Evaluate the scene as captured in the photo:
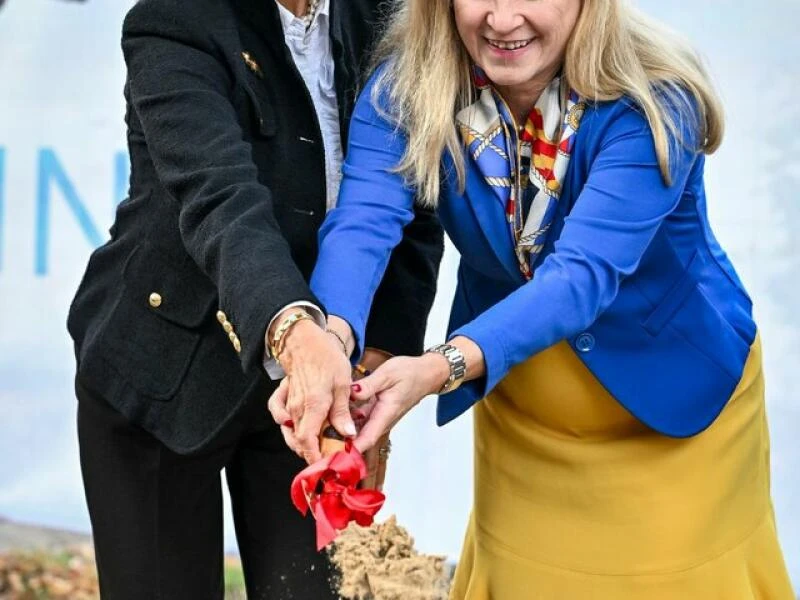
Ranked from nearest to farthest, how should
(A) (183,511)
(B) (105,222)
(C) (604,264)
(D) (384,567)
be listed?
(C) (604,264) → (A) (183,511) → (D) (384,567) → (B) (105,222)

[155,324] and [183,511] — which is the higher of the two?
[155,324]

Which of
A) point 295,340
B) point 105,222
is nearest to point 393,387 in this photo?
point 295,340

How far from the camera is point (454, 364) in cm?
185

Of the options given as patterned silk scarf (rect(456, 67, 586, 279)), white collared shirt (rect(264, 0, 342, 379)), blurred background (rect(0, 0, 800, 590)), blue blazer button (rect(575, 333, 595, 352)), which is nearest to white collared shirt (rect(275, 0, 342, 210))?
white collared shirt (rect(264, 0, 342, 379))

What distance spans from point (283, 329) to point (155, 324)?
405 millimetres

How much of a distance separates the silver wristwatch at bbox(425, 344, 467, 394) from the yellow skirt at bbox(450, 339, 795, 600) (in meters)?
0.30

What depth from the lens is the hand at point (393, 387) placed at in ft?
6.08

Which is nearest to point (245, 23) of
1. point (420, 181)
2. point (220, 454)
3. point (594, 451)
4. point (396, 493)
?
point (420, 181)

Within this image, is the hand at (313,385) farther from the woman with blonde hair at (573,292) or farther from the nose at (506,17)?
the nose at (506,17)

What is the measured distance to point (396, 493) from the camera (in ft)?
12.1

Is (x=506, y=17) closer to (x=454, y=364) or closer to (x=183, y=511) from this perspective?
(x=454, y=364)

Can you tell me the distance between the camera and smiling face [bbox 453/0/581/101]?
199 cm

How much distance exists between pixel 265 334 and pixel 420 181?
0.37 meters

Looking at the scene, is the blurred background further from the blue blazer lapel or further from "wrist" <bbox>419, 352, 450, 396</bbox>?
"wrist" <bbox>419, 352, 450, 396</bbox>
